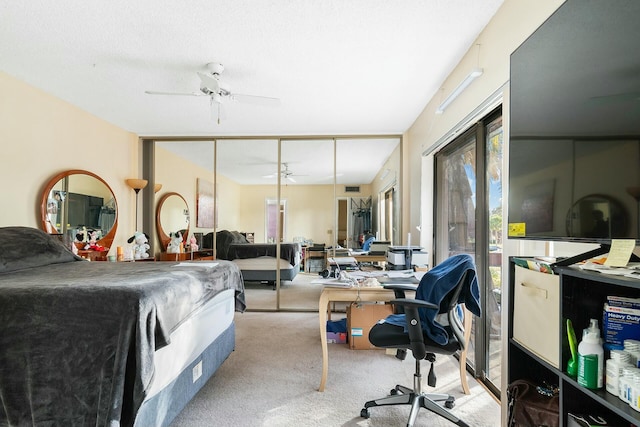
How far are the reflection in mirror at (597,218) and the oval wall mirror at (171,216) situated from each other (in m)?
4.83

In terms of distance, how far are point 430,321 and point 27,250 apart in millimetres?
2798

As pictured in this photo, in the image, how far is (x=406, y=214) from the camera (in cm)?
448

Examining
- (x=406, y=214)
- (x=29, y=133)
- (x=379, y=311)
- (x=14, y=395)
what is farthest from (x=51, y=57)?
(x=406, y=214)

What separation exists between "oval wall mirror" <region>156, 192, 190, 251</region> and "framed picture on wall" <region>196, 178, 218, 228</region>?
23 centimetres

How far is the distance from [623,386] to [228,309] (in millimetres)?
2360

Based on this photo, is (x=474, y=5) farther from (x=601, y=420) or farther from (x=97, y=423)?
(x=97, y=423)

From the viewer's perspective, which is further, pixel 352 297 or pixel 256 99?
pixel 256 99

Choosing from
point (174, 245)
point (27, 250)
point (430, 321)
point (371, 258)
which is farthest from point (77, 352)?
point (174, 245)

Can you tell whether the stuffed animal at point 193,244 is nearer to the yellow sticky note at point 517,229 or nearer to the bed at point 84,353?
the bed at point 84,353

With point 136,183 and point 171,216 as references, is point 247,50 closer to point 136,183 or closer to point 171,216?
point 136,183

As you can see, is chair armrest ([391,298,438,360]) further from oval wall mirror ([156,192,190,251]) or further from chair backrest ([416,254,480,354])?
oval wall mirror ([156,192,190,251])

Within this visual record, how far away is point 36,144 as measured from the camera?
3037 mm

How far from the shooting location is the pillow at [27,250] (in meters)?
2.12

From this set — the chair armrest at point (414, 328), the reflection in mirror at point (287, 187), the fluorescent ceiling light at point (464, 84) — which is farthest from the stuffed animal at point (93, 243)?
the fluorescent ceiling light at point (464, 84)
